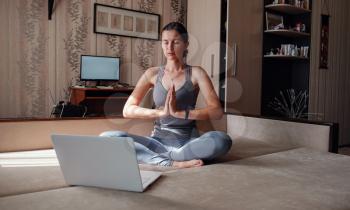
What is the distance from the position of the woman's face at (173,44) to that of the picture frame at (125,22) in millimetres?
2925

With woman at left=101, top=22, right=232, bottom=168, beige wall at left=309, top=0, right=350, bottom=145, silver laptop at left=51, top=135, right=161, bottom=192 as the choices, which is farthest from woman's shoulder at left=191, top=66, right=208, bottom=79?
beige wall at left=309, top=0, right=350, bottom=145

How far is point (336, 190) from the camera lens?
1.38 metres

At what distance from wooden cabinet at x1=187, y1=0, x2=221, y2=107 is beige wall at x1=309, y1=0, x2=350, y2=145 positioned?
133 centimetres

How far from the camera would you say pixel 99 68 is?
4.54m

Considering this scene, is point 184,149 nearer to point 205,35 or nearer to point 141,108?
point 141,108

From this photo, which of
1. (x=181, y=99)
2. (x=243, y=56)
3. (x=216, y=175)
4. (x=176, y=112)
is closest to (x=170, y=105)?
(x=176, y=112)

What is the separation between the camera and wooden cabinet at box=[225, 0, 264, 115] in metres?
4.19

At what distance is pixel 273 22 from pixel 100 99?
242 centimetres

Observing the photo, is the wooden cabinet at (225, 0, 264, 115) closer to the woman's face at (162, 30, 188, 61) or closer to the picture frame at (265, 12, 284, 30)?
the picture frame at (265, 12, 284, 30)

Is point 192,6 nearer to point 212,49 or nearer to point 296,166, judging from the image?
point 212,49

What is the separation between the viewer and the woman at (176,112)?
1.78 metres

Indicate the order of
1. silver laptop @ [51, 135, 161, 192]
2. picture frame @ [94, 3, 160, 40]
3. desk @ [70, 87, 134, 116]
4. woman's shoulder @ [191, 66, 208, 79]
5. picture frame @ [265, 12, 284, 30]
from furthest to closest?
picture frame @ [94, 3, 160, 40] < picture frame @ [265, 12, 284, 30] < desk @ [70, 87, 134, 116] < woman's shoulder @ [191, 66, 208, 79] < silver laptop @ [51, 135, 161, 192]

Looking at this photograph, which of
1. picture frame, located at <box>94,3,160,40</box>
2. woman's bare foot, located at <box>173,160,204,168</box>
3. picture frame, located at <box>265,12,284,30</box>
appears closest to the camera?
woman's bare foot, located at <box>173,160,204,168</box>

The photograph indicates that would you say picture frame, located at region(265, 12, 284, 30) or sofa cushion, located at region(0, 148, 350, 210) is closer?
sofa cushion, located at region(0, 148, 350, 210)
